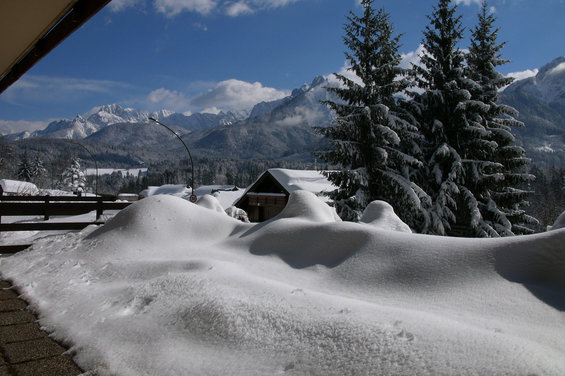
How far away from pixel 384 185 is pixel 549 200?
1523 inches

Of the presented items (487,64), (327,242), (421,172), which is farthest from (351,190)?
(327,242)

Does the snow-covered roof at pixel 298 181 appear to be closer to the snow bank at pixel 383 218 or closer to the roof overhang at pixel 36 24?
the snow bank at pixel 383 218

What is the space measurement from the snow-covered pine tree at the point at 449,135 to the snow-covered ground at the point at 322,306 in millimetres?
13705

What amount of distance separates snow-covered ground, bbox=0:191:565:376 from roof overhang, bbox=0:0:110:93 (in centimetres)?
361

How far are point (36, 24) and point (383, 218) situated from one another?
6.58 metres

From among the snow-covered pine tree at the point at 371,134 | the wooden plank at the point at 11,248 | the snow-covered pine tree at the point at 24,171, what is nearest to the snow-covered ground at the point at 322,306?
the wooden plank at the point at 11,248

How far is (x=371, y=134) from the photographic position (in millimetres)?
17250

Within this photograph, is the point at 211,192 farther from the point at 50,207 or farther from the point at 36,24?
the point at 36,24

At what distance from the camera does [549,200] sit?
1718 inches

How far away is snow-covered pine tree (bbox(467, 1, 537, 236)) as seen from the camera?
57.2ft

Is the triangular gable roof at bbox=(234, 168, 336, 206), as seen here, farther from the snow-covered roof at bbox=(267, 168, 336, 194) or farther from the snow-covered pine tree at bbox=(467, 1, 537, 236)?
the snow-covered pine tree at bbox=(467, 1, 537, 236)

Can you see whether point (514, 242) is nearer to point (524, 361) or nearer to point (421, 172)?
point (524, 361)

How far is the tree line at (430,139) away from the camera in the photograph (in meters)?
16.9

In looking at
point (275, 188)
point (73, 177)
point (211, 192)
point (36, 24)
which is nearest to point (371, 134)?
point (275, 188)
